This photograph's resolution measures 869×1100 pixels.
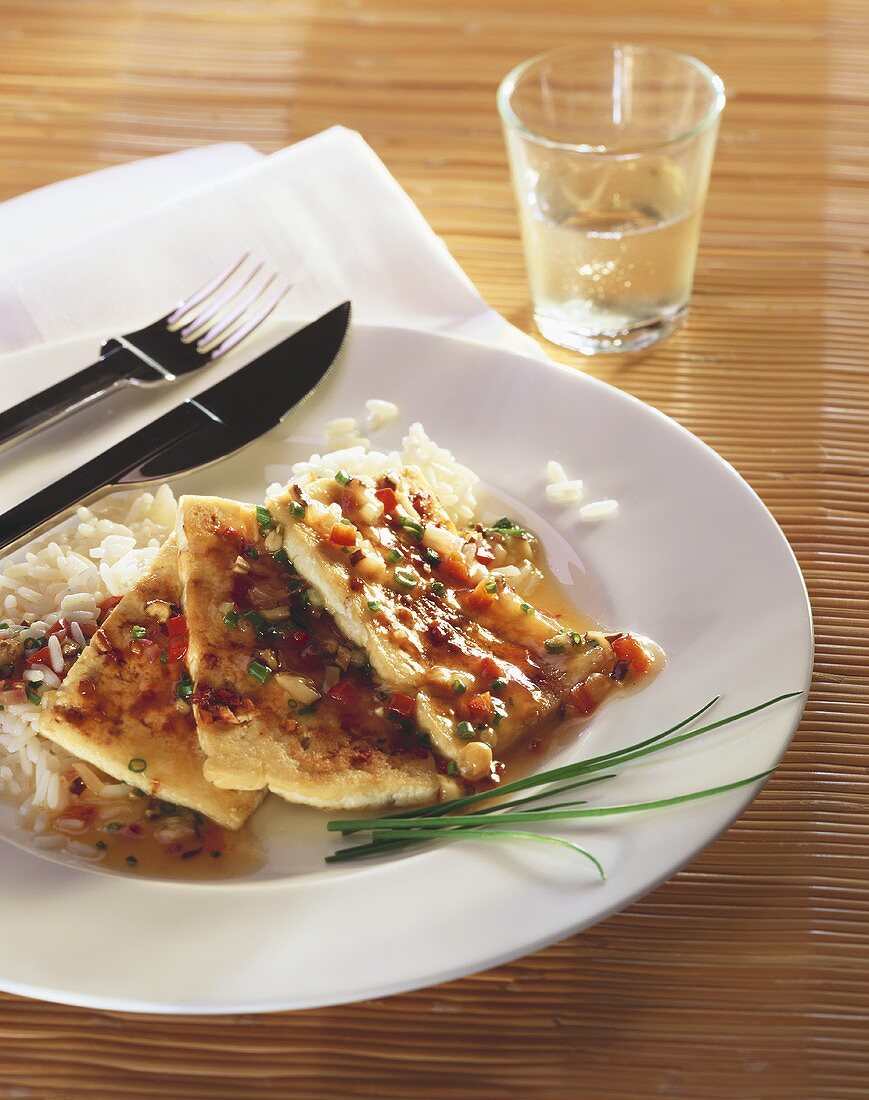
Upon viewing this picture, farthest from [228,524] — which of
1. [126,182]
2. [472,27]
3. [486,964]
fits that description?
[472,27]

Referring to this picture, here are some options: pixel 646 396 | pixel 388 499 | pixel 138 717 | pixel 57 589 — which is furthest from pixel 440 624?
pixel 646 396

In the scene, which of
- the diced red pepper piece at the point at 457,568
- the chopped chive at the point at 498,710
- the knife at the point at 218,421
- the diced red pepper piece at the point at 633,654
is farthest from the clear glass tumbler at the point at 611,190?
the chopped chive at the point at 498,710

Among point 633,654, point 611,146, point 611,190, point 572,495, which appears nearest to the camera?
point 633,654

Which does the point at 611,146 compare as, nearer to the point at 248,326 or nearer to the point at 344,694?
the point at 248,326

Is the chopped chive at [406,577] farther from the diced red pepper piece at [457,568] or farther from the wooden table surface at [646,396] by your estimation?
the wooden table surface at [646,396]

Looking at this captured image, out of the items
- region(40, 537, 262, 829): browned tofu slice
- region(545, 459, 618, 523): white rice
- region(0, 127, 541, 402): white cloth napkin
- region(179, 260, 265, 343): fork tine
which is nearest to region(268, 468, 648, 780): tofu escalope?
region(545, 459, 618, 523): white rice

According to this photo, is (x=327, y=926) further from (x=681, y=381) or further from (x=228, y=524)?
(x=681, y=381)
